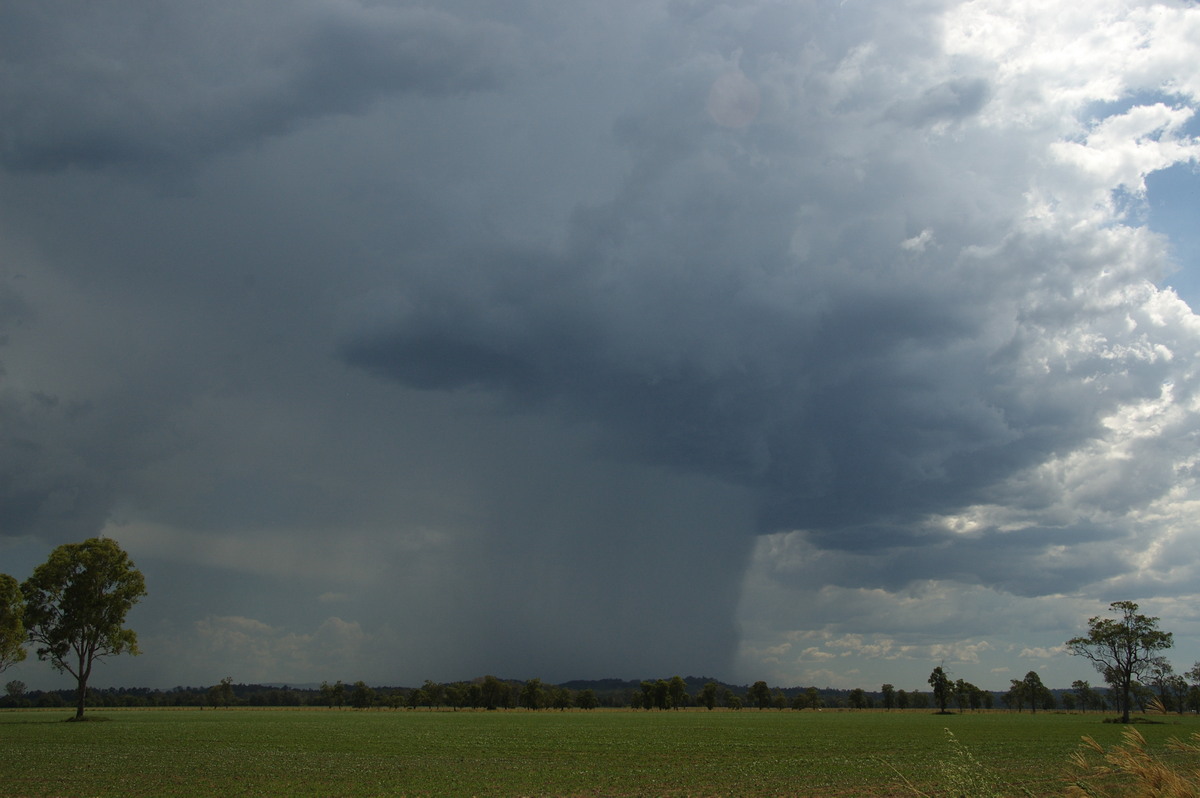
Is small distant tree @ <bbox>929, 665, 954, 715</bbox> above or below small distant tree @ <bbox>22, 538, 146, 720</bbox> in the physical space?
below

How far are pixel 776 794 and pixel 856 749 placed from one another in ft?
80.4

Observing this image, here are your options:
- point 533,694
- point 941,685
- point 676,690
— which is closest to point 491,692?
point 533,694

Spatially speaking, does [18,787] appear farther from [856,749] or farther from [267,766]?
[856,749]

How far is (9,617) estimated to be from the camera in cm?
5888

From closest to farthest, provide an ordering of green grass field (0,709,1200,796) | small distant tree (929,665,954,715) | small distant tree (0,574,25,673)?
1. green grass field (0,709,1200,796)
2. small distant tree (0,574,25,673)
3. small distant tree (929,665,954,715)

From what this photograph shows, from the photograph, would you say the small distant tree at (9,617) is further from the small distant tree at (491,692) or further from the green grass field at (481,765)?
the small distant tree at (491,692)

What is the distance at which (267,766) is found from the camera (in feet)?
108

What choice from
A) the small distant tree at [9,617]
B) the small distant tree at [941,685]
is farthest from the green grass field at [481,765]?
the small distant tree at [941,685]

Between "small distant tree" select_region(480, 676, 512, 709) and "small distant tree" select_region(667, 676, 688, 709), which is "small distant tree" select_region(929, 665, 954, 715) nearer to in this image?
"small distant tree" select_region(667, 676, 688, 709)

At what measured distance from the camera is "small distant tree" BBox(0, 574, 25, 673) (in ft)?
192

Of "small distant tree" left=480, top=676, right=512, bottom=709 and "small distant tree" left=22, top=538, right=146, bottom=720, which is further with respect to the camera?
"small distant tree" left=480, top=676, right=512, bottom=709

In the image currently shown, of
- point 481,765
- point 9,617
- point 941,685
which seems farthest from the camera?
point 941,685

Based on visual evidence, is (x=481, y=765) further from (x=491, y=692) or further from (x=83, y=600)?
(x=491, y=692)

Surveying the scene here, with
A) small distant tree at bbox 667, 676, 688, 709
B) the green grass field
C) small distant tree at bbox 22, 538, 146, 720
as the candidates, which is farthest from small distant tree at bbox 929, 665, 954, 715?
small distant tree at bbox 22, 538, 146, 720
